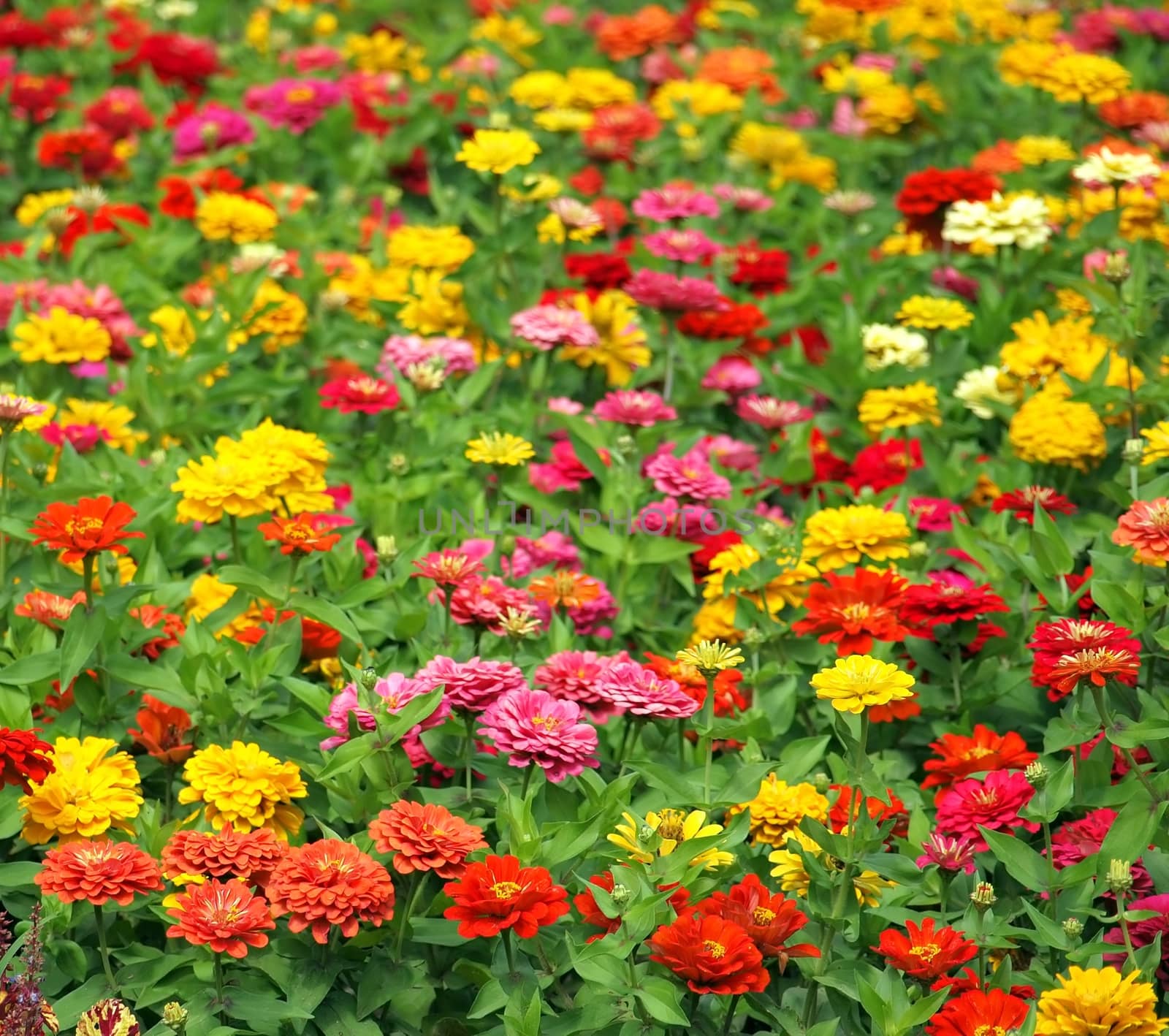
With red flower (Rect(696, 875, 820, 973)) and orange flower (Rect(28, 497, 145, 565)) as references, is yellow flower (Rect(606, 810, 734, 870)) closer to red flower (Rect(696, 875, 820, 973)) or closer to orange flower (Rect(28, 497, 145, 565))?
red flower (Rect(696, 875, 820, 973))

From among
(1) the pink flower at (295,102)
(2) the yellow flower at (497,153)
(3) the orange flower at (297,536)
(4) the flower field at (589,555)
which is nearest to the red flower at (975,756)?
(4) the flower field at (589,555)

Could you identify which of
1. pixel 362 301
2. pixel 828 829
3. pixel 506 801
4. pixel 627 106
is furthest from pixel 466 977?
pixel 627 106

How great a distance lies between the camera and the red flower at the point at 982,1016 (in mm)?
1925

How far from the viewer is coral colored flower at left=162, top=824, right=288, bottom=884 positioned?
208 centimetres

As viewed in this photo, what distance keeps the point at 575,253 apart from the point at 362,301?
0.53 meters

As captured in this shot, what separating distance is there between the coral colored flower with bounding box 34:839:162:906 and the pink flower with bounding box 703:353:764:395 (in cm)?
179

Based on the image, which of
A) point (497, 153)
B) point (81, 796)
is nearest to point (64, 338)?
point (497, 153)

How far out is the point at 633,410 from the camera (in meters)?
3.15

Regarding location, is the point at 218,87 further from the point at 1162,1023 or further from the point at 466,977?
the point at 1162,1023

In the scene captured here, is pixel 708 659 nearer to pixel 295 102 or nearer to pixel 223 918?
pixel 223 918

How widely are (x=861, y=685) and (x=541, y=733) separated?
0.43 m

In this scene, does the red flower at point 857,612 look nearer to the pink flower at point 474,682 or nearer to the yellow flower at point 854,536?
the yellow flower at point 854,536

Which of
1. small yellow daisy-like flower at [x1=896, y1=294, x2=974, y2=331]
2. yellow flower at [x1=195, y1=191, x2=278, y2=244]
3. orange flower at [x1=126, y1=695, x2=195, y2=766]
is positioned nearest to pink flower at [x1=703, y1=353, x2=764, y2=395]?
small yellow daisy-like flower at [x1=896, y1=294, x2=974, y2=331]

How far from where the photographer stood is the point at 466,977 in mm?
2191
